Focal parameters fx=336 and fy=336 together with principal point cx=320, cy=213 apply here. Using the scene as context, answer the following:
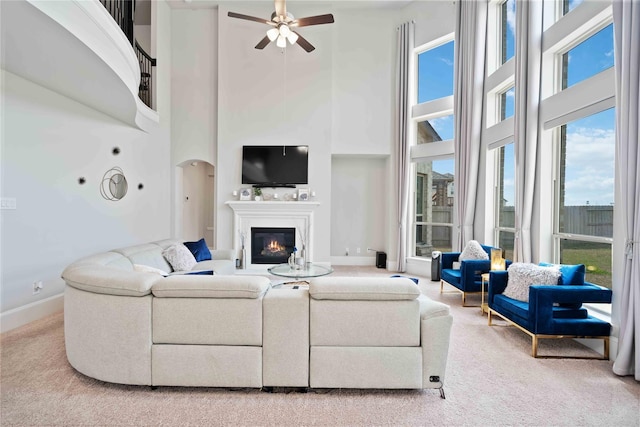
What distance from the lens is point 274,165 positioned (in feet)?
22.0

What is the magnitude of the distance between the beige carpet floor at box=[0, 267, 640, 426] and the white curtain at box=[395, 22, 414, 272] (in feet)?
13.3

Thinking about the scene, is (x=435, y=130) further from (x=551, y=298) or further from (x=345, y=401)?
(x=345, y=401)

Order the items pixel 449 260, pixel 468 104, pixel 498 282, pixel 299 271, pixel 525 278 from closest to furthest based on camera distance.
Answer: pixel 525 278
pixel 498 282
pixel 299 271
pixel 449 260
pixel 468 104

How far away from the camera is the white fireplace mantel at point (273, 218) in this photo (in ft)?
21.7

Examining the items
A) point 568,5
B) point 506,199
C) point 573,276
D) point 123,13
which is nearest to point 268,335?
point 573,276

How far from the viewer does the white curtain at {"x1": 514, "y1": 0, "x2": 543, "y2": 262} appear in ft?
13.1

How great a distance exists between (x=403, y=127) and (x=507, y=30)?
7.37 feet

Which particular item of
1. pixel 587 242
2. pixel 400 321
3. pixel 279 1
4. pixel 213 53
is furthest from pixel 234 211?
pixel 587 242

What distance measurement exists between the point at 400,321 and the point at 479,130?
426 cm

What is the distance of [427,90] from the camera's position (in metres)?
6.68

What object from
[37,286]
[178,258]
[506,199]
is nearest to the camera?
[37,286]

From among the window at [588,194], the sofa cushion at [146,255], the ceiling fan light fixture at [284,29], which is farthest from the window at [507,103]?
the sofa cushion at [146,255]

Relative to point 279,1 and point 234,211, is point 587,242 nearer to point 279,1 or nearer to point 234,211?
point 279,1

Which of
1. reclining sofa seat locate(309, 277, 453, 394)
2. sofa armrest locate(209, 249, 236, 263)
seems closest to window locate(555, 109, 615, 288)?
reclining sofa seat locate(309, 277, 453, 394)
